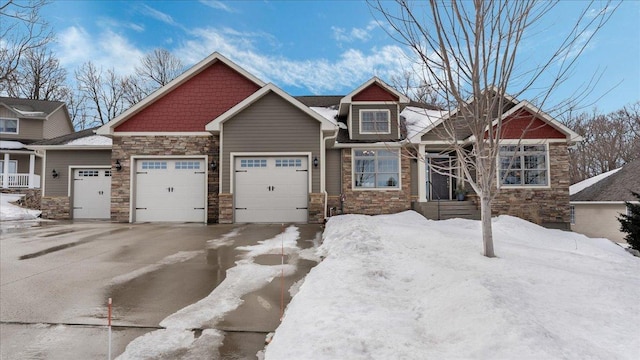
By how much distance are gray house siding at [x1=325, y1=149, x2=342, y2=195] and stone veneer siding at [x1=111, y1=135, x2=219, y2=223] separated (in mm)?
4488

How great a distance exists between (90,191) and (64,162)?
176 centimetres

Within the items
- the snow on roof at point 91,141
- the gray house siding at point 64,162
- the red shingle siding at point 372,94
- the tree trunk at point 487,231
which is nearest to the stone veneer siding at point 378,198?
the red shingle siding at point 372,94

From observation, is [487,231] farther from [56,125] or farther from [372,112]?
[56,125]

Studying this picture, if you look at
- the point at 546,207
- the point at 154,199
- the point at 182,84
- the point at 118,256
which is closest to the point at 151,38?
the point at 182,84

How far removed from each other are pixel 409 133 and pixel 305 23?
7.02 meters

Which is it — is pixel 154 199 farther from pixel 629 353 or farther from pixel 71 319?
pixel 629 353

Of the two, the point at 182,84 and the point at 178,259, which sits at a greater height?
the point at 182,84

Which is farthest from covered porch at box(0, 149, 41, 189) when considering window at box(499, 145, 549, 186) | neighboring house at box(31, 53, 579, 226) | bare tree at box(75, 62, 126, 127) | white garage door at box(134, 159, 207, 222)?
window at box(499, 145, 549, 186)

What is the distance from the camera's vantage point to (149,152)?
12414 mm

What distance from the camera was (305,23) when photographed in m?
15.0

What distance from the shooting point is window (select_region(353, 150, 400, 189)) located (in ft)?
44.5

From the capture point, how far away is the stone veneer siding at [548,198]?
12.5m

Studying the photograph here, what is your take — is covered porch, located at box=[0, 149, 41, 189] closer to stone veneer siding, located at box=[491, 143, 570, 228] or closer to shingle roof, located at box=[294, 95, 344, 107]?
shingle roof, located at box=[294, 95, 344, 107]

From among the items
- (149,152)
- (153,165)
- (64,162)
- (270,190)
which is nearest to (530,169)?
(270,190)
